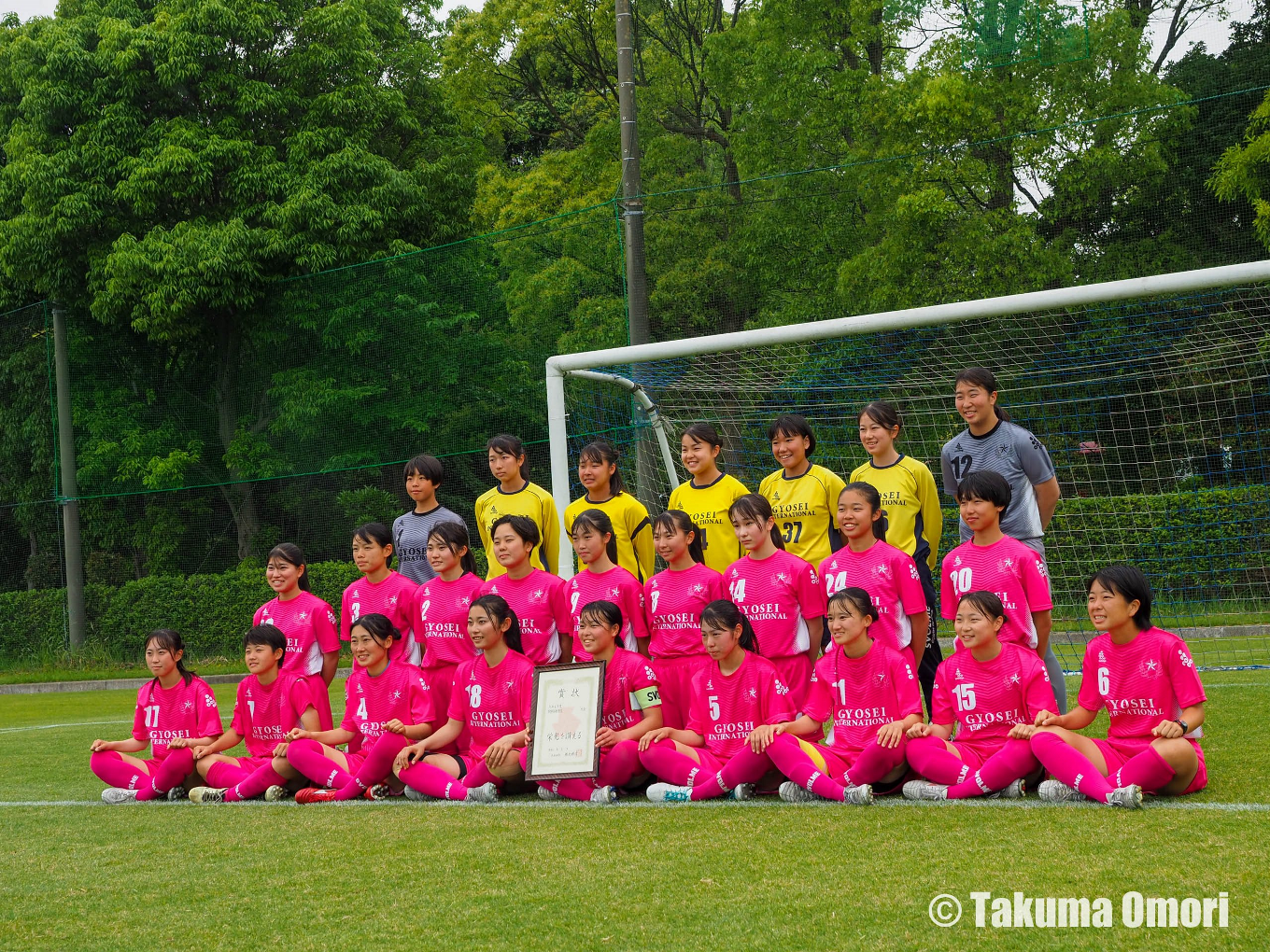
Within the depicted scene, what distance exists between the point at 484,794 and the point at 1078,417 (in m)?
6.76

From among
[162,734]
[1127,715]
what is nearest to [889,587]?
[1127,715]

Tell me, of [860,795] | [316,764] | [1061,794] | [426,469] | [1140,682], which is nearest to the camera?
[1061,794]

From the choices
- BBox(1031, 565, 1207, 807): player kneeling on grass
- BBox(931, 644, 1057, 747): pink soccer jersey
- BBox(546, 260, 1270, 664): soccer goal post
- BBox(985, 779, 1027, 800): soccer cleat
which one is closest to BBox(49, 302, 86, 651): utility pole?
BBox(546, 260, 1270, 664): soccer goal post

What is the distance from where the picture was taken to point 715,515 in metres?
6.31

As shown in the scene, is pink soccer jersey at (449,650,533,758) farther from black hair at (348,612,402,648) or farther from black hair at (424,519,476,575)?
black hair at (424,519,476,575)

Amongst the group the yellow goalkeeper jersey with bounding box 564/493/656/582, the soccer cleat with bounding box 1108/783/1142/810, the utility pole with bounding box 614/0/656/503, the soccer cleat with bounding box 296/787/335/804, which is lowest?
the soccer cleat with bounding box 296/787/335/804

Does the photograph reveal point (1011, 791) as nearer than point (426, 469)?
Yes

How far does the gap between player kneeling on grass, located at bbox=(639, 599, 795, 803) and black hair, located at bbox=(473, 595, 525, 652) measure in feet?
2.88

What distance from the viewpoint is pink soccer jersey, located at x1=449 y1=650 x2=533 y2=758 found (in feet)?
19.0

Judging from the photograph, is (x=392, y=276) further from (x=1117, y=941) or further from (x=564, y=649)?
(x=1117, y=941)

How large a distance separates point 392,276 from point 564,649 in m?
9.24

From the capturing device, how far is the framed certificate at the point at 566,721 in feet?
17.5

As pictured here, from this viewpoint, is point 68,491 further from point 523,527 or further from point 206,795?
point 523,527

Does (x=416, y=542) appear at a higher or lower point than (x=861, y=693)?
higher
